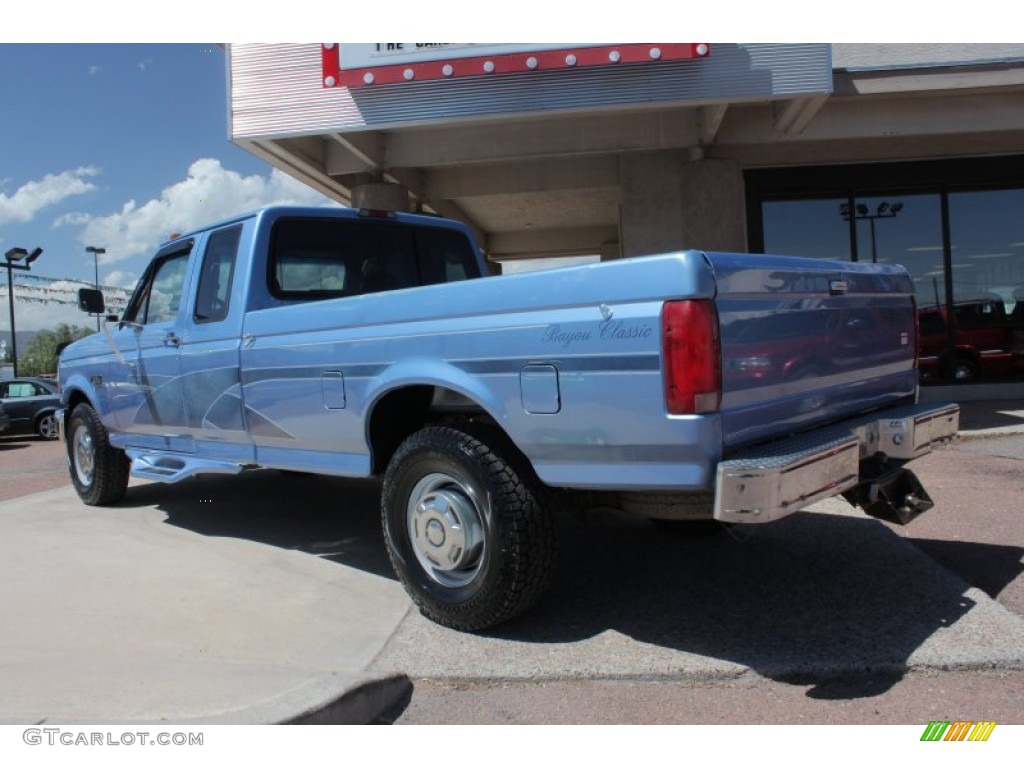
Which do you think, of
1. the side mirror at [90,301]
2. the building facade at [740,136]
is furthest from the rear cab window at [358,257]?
the building facade at [740,136]

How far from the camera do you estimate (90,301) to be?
626 centimetres

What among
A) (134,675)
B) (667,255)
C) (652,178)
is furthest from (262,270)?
(652,178)

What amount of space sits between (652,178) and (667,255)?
8.53 metres

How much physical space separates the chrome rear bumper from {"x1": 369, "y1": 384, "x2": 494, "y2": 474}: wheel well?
1.44m

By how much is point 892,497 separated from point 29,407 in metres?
17.7

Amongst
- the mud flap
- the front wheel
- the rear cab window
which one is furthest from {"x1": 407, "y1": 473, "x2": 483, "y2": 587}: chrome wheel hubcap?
the rear cab window

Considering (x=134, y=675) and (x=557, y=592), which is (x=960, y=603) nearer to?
(x=557, y=592)

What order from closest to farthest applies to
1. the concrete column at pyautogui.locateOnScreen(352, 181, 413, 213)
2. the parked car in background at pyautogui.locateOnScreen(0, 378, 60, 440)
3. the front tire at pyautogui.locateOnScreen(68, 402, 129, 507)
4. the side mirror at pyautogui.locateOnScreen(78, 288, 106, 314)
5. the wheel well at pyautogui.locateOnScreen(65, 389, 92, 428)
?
the side mirror at pyautogui.locateOnScreen(78, 288, 106, 314), the front tire at pyautogui.locateOnScreen(68, 402, 129, 507), the wheel well at pyautogui.locateOnScreen(65, 389, 92, 428), the concrete column at pyautogui.locateOnScreen(352, 181, 413, 213), the parked car in background at pyautogui.locateOnScreen(0, 378, 60, 440)

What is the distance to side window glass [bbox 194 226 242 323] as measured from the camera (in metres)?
4.90

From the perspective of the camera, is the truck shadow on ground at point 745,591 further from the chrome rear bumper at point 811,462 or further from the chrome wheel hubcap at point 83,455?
the chrome wheel hubcap at point 83,455

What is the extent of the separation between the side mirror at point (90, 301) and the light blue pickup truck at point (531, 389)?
141 centimetres

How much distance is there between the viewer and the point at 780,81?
851cm
